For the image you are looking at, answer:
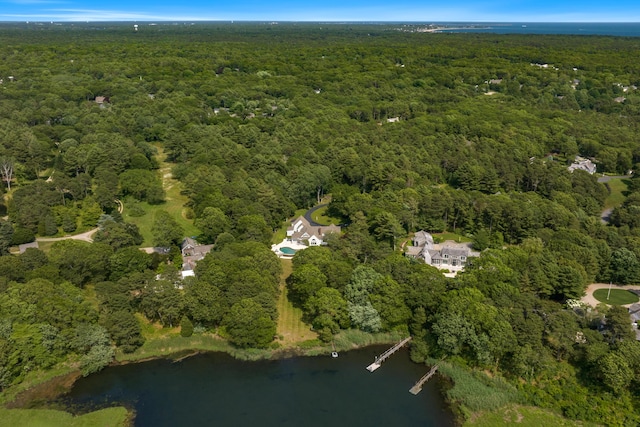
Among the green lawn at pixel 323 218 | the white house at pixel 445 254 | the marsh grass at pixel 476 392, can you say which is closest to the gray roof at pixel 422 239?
the white house at pixel 445 254

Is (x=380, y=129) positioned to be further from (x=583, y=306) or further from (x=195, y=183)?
(x=583, y=306)

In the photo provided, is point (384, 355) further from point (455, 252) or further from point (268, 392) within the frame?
point (455, 252)

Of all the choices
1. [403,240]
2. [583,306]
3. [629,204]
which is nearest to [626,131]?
[629,204]

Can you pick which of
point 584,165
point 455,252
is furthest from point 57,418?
point 584,165

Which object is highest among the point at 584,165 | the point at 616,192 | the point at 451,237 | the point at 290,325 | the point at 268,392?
the point at 584,165

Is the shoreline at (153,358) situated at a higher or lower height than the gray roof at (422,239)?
lower

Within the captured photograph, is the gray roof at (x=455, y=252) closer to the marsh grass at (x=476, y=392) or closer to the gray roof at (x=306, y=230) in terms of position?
the gray roof at (x=306, y=230)

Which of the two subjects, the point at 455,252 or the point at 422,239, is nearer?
the point at 455,252
